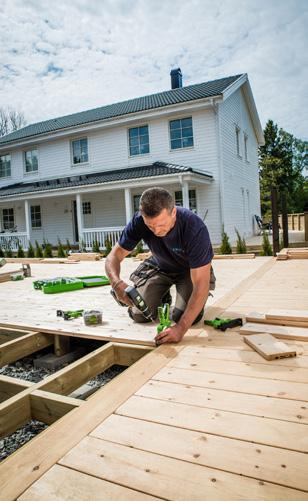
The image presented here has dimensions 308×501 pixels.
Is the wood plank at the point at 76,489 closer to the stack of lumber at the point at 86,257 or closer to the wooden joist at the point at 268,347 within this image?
the wooden joist at the point at 268,347

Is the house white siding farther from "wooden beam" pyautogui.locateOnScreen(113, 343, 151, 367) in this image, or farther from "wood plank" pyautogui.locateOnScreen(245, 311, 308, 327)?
"wooden beam" pyautogui.locateOnScreen(113, 343, 151, 367)

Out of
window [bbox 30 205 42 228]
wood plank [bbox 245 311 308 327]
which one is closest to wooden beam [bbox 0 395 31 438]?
wood plank [bbox 245 311 308 327]

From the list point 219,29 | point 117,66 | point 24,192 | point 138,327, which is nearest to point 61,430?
point 138,327

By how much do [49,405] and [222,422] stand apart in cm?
82

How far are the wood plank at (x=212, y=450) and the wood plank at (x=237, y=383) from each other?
414mm

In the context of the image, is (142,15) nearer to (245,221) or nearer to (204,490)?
(245,221)

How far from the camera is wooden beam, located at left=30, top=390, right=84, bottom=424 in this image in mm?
1550

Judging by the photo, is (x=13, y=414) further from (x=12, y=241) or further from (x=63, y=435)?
(x=12, y=241)

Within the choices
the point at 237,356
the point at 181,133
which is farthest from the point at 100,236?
the point at 237,356

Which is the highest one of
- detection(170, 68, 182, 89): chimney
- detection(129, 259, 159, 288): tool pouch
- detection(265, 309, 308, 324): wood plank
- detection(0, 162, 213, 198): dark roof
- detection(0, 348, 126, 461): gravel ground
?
detection(170, 68, 182, 89): chimney

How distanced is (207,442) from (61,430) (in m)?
0.58

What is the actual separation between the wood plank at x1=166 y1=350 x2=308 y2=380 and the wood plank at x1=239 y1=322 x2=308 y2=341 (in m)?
0.50

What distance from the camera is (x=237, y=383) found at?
1690 millimetres

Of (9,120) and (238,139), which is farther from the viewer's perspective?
(9,120)
